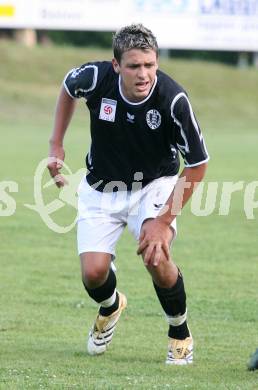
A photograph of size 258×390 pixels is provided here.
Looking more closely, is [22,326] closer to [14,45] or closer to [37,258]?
[37,258]

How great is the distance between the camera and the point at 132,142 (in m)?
6.31

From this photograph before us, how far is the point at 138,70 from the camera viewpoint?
5.96 meters

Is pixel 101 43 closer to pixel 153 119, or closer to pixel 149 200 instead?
pixel 149 200

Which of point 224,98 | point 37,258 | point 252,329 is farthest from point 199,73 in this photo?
point 252,329

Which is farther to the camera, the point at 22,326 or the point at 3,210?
the point at 3,210

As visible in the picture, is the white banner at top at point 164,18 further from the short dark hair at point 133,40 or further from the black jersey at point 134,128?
the short dark hair at point 133,40

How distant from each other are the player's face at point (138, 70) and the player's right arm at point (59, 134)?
65 centimetres

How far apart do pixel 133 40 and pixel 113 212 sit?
1215 mm

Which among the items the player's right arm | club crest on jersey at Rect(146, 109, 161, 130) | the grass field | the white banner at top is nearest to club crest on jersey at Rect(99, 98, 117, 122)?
club crest on jersey at Rect(146, 109, 161, 130)

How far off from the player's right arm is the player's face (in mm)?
655

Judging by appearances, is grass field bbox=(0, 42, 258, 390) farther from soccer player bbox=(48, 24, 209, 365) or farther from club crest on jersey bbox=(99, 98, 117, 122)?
club crest on jersey bbox=(99, 98, 117, 122)

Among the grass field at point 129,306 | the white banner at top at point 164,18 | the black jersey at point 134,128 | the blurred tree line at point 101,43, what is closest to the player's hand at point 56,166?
the black jersey at point 134,128

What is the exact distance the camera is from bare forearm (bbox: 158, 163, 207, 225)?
6.03 m

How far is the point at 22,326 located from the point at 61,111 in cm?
169
